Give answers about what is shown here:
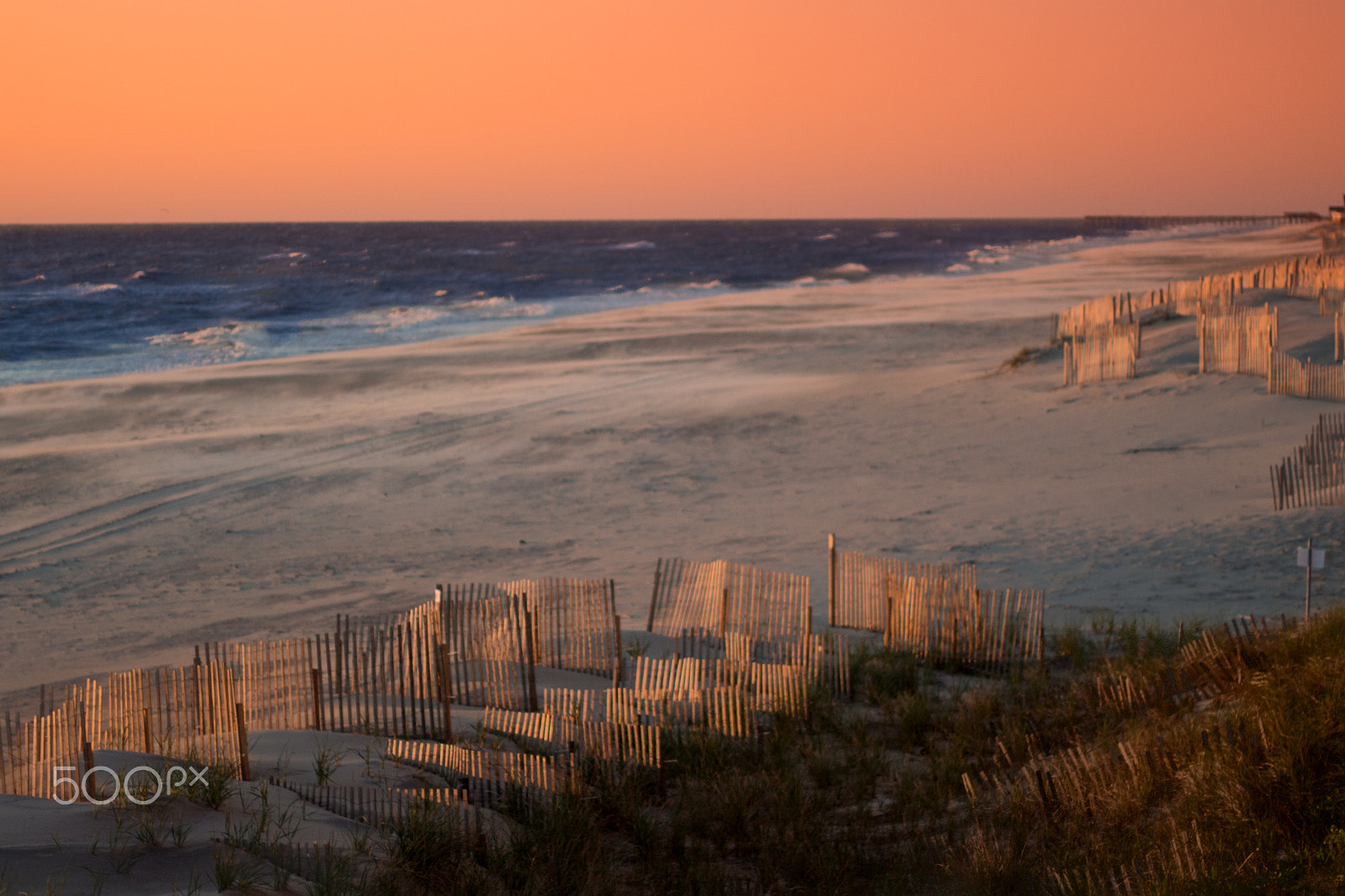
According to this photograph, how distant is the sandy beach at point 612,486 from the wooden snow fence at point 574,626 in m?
2.04

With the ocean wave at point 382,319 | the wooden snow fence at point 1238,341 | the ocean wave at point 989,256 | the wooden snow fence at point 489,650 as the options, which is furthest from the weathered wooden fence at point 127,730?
the ocean wave at point 989,256

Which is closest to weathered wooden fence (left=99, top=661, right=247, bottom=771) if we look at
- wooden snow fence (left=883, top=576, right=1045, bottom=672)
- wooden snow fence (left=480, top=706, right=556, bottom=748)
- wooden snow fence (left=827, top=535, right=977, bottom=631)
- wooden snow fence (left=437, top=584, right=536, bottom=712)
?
wooden snow fence (left=480, top=706, right=556, bottom=748)

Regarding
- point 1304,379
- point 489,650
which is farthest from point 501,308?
point 489,650

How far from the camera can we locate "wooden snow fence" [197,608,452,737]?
24.4 ft

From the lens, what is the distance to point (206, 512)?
1644 cm

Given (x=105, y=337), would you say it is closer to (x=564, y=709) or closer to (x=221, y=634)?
(x=221, y=634)

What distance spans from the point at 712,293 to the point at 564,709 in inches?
2221

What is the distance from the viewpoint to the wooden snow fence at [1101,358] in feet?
67.1

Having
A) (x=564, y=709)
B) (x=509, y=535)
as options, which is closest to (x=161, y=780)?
(x=564, y=709)

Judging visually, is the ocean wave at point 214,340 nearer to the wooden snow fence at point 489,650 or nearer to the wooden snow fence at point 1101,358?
the wooden snow fence at point 1101,358

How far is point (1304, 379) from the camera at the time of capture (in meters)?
17.2

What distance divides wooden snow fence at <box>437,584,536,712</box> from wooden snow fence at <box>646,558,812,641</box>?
6.50 feet

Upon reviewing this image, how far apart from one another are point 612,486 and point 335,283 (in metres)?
58.4

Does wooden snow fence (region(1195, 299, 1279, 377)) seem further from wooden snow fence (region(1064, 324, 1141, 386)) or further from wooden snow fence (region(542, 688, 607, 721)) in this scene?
wooden snow fence (region(542, 688, 607, 721))
